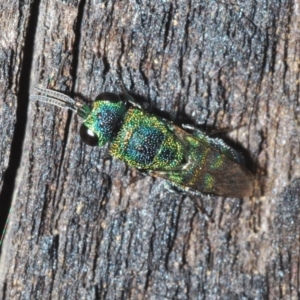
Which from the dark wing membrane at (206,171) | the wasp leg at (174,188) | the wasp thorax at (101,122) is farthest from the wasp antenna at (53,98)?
the wasp leg at (174,188)

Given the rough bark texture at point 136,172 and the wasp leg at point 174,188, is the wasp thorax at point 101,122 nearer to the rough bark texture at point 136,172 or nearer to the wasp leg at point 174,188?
the rough bark texture at point 136,172

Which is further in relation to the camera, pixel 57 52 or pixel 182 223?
pixel 182 223

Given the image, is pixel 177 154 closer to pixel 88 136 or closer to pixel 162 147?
pixel 162 147

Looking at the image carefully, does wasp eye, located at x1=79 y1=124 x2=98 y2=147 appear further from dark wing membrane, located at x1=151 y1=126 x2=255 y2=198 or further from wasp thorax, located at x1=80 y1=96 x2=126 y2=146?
dark wing membrane, located at x1=151 y1=126 x2=255 y2=198

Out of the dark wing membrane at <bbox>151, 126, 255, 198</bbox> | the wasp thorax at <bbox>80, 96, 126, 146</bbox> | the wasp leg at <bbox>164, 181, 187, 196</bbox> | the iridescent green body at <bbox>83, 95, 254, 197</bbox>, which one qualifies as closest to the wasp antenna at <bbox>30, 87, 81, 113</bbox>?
the wasp thorax at <bbox>80, 96, 126, 146</bbox>

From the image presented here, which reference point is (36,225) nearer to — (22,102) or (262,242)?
(22,102)

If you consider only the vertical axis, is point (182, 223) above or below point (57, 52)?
below

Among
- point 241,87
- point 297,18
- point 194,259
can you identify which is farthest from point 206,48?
point 194,259
